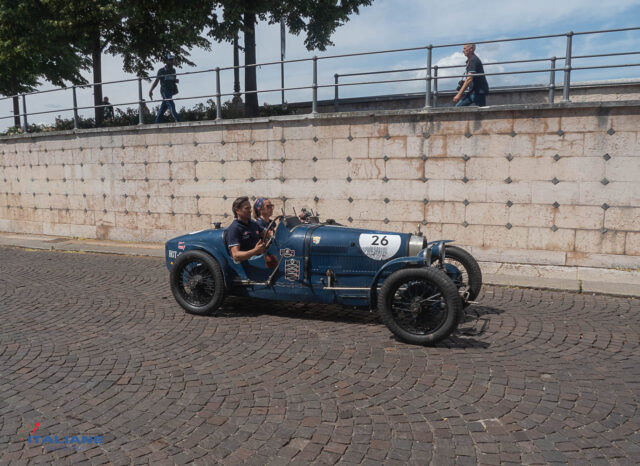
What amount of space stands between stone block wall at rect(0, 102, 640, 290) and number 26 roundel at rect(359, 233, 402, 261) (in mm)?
3940

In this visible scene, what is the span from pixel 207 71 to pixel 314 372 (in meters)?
9.03

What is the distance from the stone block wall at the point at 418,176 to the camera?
8320 mm

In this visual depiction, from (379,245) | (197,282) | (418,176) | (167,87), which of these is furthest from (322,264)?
(167,87)

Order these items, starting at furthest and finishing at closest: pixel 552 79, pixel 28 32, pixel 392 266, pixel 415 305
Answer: pixel 28 32, pixel 552 79, pixel 392 266, pixel 415 305

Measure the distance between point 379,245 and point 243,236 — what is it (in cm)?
177

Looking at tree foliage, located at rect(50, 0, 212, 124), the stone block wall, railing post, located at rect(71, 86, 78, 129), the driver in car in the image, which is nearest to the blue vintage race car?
the driver in car

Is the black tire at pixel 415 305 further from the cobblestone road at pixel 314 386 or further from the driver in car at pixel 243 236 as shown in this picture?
the driver in car at pixel 243 236

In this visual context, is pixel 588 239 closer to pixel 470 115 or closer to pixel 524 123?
pixel 524 123

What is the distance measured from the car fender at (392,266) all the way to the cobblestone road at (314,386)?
40 cm

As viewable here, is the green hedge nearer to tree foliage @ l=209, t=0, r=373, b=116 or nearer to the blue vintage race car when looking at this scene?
tree foliage @ l=209, t=0, r=373, b=116

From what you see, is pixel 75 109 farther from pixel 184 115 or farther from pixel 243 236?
pixel 243 236

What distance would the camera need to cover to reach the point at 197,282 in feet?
21.2

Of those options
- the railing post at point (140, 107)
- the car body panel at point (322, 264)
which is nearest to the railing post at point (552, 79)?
the car body panel at point (322, 264)

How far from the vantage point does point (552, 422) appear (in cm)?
358
